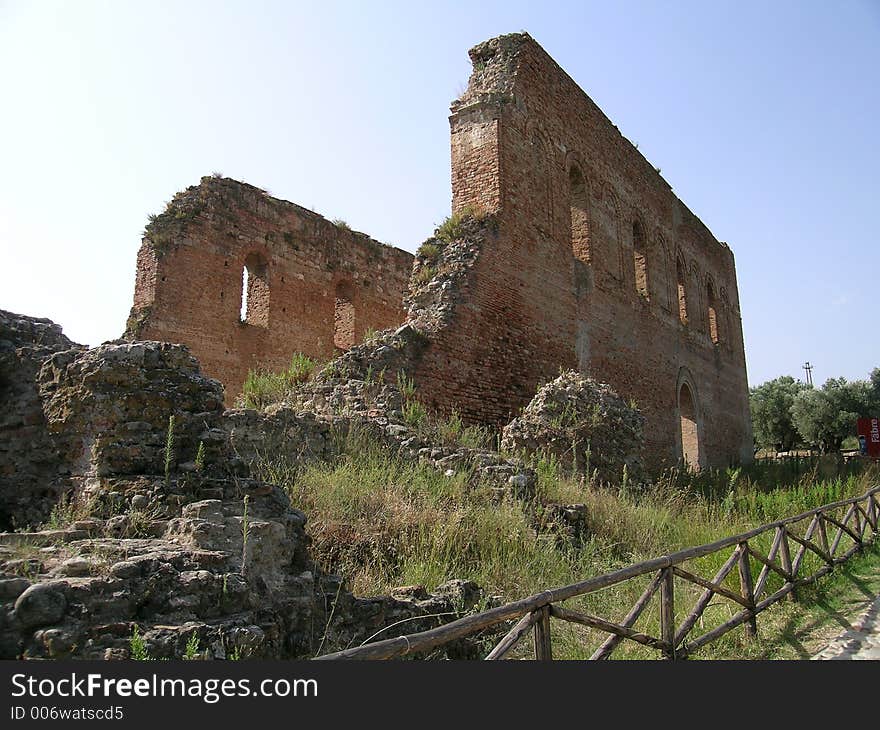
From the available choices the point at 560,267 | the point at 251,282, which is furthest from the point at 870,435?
the point at 251,282

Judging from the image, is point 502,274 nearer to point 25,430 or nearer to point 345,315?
point 345,315

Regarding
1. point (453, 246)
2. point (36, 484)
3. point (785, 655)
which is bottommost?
point (785, 655)

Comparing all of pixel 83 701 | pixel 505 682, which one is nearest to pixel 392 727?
pixel 505 682

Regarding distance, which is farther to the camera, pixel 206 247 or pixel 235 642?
pixel 206 247

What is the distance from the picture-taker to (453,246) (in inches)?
412

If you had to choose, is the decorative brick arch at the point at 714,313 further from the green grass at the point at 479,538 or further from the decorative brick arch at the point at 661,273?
the green grass at the point at 479,538

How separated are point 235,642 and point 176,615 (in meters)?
0.27

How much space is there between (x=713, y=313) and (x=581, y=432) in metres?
15.1

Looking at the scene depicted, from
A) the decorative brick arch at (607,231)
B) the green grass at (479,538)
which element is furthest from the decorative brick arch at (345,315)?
the green grass at (479,538)

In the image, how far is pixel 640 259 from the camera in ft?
55.6

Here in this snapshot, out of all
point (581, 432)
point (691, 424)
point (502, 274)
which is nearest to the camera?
point (581, 432)

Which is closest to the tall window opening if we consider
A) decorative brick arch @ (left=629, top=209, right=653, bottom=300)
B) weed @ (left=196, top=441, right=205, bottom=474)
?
decorative brick arch @ (left=629, top=209, right=653, bottom=300)

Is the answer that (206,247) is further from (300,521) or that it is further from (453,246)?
(300,521)

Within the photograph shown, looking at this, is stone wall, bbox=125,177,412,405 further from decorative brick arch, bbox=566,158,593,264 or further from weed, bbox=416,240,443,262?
decorative brick arch, bbox=566,158,593,264
